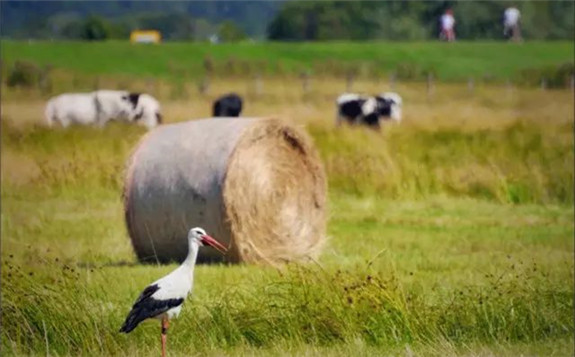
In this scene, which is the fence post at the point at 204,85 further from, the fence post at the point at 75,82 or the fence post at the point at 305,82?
the fence post at the point at 75,82

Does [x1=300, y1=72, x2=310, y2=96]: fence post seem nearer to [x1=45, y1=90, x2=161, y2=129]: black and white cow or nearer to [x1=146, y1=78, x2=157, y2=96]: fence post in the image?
[x1=146, y1=78, x2=157, y2=96]: fence post

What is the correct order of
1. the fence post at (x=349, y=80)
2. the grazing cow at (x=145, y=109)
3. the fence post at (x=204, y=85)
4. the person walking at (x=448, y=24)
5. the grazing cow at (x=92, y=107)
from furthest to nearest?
the grazing cow at (x=145, y=109) → the grazing cow at (x=92, y=107) → the fence post at (x=349, y=80) → the fence post at (x=204, y=85) → the person walking at (x=448, y=24)

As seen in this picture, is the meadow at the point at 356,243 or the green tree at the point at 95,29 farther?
the green tree at the point at 95,29

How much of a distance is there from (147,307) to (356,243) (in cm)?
512

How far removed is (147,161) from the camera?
13.4m

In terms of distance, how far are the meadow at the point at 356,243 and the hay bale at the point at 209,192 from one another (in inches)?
11.6

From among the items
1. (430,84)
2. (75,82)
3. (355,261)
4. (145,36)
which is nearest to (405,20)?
(145,36)

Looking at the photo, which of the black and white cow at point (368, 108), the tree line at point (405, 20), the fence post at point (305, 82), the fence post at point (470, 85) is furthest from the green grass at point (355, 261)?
the black and white cow at point (368, 108)

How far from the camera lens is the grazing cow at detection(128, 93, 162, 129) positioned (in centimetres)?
2653

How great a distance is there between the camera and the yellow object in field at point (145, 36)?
1656cm

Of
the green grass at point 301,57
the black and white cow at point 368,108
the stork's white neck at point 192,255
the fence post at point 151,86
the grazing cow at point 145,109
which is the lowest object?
the black and white cow at point 368,108

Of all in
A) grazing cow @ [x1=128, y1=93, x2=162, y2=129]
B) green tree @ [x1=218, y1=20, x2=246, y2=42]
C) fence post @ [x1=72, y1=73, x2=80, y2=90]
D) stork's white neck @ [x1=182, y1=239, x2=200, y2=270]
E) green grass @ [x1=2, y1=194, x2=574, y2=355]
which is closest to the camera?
stork's white neck @ [x1=182, y1=239, x2=200, y2=270]

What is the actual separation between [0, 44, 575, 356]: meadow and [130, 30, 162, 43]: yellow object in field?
1.18 m

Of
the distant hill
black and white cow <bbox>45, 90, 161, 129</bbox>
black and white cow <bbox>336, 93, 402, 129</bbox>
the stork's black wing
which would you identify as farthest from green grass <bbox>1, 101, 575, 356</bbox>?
black and white cow <bbox>336, 93, 402, 129</bbox>
